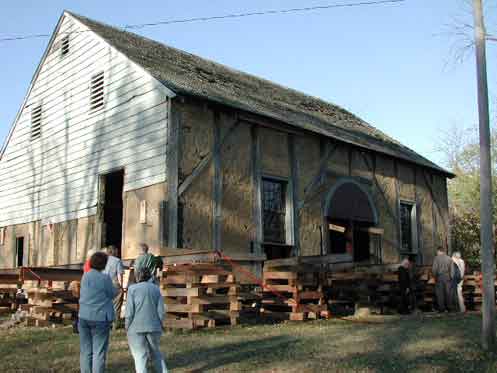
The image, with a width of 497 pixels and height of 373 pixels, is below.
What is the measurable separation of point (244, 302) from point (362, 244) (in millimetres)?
7430

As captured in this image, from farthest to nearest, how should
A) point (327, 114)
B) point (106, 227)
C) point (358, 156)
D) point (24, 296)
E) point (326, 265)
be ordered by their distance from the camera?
point (327, 114) < point (358, 156) < point (106, 227) < point (24, 296) < point (326, 265)

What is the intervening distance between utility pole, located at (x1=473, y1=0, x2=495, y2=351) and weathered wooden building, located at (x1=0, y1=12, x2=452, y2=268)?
5656 mm

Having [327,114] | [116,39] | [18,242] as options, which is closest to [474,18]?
[116,39]

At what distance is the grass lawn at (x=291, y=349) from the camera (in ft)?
26.9

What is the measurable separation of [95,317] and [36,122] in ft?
52.9

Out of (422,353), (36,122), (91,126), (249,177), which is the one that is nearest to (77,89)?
(91,126)

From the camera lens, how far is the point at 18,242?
21500mm

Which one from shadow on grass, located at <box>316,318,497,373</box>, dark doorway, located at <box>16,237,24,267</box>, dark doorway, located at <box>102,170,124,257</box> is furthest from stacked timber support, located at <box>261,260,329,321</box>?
dark doorway, located at <box>16,237,24,267</box>

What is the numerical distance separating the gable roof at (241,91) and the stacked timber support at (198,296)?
15.7 feet

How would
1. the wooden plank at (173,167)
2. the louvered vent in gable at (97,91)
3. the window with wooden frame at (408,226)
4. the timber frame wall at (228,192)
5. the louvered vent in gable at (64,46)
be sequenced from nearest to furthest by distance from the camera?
the wooden plank at (173,167) → the timber frame wall at (228,192) → the louvered vent in gable at (97,91) → the louvered vent in gable at (64,46) → the window with wooden frame at (408,226)

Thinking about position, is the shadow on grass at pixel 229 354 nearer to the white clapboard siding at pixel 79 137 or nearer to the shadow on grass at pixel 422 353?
the shadow on grass at pixel 422 353

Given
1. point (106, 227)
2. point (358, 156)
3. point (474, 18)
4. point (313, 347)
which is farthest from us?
point (358, 156)

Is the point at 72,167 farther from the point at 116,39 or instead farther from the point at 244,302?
the point at 244,302

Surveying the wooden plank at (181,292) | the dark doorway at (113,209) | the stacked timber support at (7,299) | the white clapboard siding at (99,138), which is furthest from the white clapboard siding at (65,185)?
the wooden plank at (181,292)
